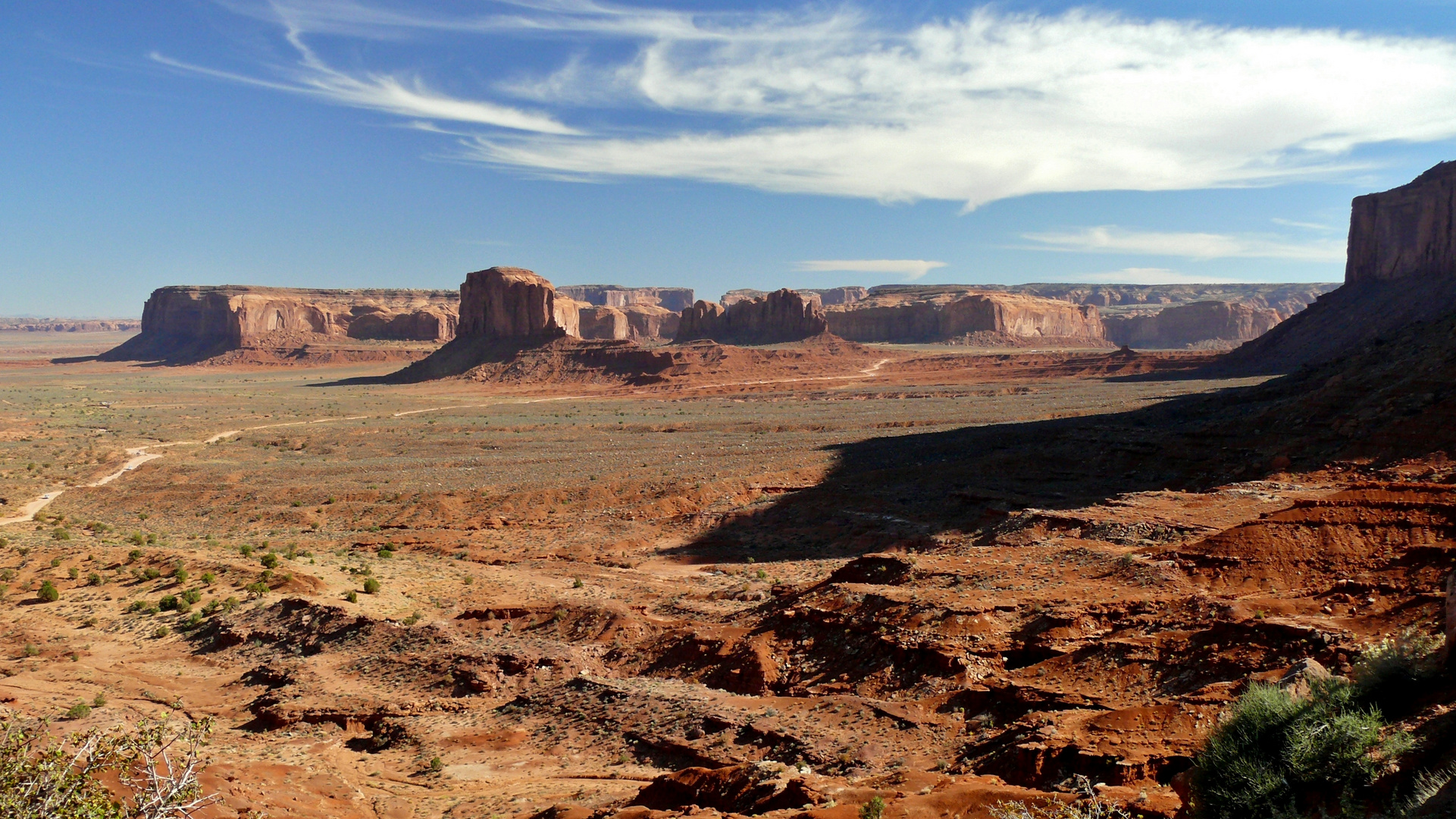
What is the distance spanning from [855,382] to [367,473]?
186 feet

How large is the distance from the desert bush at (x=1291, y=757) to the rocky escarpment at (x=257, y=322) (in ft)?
508

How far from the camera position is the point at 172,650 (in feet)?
57.4

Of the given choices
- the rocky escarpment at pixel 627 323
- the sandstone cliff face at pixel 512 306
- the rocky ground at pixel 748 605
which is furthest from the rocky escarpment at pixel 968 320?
the rocky ground at pixel 748 605

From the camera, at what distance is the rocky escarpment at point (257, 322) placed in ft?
471

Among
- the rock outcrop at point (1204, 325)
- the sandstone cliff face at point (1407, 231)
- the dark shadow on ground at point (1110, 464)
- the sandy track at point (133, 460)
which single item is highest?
the sandstone cliff face at point (1407, 231)

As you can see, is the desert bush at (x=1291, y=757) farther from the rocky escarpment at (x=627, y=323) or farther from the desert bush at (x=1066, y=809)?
the rocky escarpment at (x=627, y=323)

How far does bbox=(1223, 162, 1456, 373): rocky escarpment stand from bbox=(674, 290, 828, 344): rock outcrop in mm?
66465

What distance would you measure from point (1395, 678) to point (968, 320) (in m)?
151

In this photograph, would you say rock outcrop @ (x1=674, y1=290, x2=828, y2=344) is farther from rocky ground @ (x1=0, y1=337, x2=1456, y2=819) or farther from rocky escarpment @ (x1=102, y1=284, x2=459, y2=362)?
rocky ground @ (x1=0, y1=337, x2=1456, y2=819)

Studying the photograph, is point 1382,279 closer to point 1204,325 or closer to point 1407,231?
point 1407,231

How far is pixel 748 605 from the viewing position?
1850 cm

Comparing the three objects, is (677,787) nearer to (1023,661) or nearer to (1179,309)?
(1023,661)

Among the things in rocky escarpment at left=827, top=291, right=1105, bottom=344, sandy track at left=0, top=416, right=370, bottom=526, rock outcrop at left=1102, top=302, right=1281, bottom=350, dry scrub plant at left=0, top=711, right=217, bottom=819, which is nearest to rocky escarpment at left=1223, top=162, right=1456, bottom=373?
rock outcrop at left=1102, top=302, right=1281, bottom=350

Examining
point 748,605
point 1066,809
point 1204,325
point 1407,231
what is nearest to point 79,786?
point 1066,809
